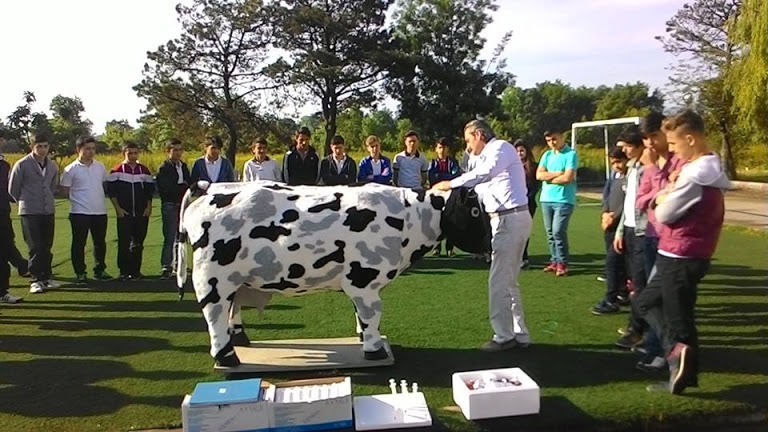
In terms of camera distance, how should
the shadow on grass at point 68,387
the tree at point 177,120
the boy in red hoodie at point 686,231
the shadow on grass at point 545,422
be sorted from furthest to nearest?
the tree at point 177,120 < the shadow on grass at point 68,387 < the boy in red hoodie at point 686,231 < the shadow on grass at point 545,422

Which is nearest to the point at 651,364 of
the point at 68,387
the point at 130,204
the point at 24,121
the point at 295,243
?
the point at 295,243

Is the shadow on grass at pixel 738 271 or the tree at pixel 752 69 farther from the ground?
the tree at pixel 752 69

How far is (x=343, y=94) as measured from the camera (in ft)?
107

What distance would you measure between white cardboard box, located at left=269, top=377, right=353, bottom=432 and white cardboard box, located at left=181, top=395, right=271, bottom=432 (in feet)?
0.19

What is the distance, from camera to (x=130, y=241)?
916 cm

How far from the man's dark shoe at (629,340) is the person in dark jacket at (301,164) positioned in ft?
15.1

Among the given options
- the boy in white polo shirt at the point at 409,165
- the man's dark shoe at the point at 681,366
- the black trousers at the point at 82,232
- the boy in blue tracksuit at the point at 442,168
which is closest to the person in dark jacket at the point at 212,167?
the black trousers at the point at 82,232

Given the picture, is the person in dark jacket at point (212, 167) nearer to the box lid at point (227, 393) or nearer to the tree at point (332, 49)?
the box lid at point (227, 393)

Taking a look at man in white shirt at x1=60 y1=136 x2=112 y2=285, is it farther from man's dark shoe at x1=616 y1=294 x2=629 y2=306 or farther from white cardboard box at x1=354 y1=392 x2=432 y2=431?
man's dark shoe at x1=616 y1=294 x2=629 y2=306

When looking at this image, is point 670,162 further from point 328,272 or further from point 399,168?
point 399,168

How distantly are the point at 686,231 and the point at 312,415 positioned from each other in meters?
2.68

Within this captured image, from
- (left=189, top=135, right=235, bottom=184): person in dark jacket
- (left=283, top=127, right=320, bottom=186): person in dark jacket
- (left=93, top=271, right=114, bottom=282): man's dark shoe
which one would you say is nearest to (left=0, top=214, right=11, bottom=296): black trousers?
(left=93, top=271, right=114, bottom=282): man's dark shoe

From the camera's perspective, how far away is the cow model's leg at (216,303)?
4.95m

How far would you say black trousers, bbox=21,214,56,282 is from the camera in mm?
8273
